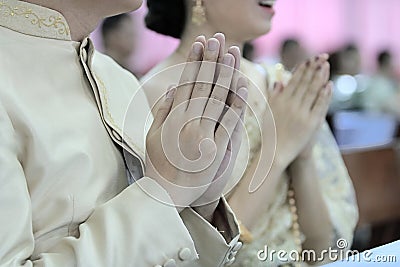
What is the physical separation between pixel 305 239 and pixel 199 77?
2.03ft

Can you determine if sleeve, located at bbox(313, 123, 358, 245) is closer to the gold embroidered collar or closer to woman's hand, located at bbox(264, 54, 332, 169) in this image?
woman's hand, located at bbox(264, 54, 332, 169)

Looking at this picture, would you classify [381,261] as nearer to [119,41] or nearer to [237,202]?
[237,202]

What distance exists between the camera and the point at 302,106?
125 cm

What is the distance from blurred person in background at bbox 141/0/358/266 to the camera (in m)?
1.21

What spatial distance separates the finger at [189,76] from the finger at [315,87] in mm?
482

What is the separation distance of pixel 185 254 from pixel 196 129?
146 millimetres

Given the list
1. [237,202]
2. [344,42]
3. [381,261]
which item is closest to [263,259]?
[237,202]

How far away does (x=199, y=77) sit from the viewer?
80cm

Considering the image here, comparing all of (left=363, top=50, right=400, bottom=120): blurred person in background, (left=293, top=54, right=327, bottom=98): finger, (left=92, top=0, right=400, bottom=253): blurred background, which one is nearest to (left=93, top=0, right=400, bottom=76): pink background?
(left=92, top=0, right=400, bottom=253): blurred background

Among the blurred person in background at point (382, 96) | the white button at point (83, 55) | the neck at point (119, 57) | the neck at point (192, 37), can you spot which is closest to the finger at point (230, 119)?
the white button at point (83, 55)

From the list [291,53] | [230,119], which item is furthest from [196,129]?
[291,53]

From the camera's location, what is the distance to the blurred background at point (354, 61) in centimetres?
196

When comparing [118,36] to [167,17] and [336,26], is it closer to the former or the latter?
[167,17]

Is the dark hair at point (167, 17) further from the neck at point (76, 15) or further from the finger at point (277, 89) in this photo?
the neck at point (76, 15)
